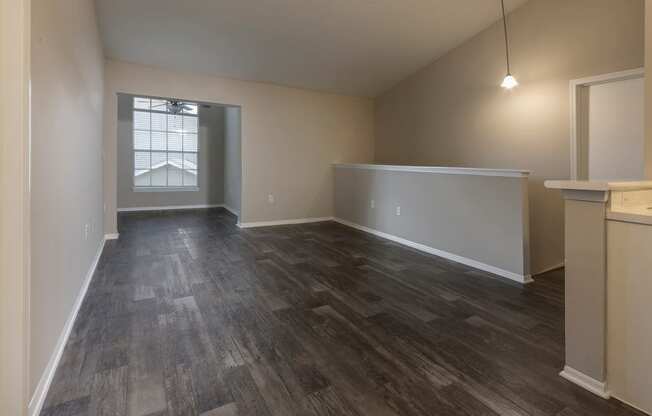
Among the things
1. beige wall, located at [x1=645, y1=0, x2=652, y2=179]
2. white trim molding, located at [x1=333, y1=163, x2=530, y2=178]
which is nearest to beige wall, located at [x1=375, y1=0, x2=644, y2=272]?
white trim molding, located at [x1=333, y1=163, x2=530, y2=178]

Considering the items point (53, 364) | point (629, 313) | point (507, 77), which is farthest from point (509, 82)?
point (53, 364)

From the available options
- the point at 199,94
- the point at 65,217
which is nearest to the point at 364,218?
the point at 199,94

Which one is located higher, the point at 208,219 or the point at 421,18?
the point at 421,18

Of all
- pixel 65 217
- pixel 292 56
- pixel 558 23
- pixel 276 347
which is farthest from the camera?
pixel 292 56

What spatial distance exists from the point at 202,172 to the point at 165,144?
998 mm

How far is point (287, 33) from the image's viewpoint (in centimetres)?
416

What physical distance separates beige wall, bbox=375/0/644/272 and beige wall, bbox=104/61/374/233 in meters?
1.65

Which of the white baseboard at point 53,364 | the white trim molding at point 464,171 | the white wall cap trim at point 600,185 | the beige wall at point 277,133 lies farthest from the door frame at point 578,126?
the white baseboard at point 53,364

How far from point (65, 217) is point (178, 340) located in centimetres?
105

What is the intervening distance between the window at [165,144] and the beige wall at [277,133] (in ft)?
Result: 7.87

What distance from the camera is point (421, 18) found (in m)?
4.04

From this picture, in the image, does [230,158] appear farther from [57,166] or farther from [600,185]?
[600,185]

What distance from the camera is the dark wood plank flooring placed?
1469 millimetres

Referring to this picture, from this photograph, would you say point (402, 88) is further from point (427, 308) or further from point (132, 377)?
point (132, 377)
